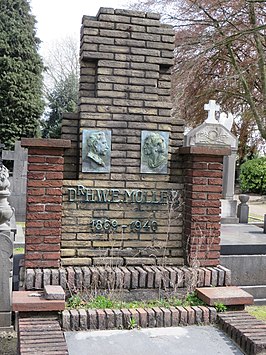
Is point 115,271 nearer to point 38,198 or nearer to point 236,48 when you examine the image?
point 38,198

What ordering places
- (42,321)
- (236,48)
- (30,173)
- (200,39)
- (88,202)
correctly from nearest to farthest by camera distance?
(42,321)
(30,173)
(88,202)
(200,39)
(236,48)

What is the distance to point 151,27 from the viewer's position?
14.7 ft

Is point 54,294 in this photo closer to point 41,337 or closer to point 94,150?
point 41,337

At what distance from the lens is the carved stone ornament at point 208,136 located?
10883mm

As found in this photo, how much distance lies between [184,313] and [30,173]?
1.84 meters

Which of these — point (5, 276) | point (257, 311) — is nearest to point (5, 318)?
point (5, 276)

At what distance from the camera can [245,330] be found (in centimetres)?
336

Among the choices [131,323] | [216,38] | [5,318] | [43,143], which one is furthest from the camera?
[216,38]

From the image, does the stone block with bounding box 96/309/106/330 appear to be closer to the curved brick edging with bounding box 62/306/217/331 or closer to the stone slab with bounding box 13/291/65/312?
the curved brick edging with bounding box 62/306/217/331

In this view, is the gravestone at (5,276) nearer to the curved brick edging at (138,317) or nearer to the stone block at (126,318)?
the curved brick edging at (138,317)

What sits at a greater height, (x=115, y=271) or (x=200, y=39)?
(x=200, y=39)

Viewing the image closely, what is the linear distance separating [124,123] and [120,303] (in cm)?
173

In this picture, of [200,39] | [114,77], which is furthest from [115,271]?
[200,39]

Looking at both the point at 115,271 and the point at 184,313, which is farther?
the point at 115,271
